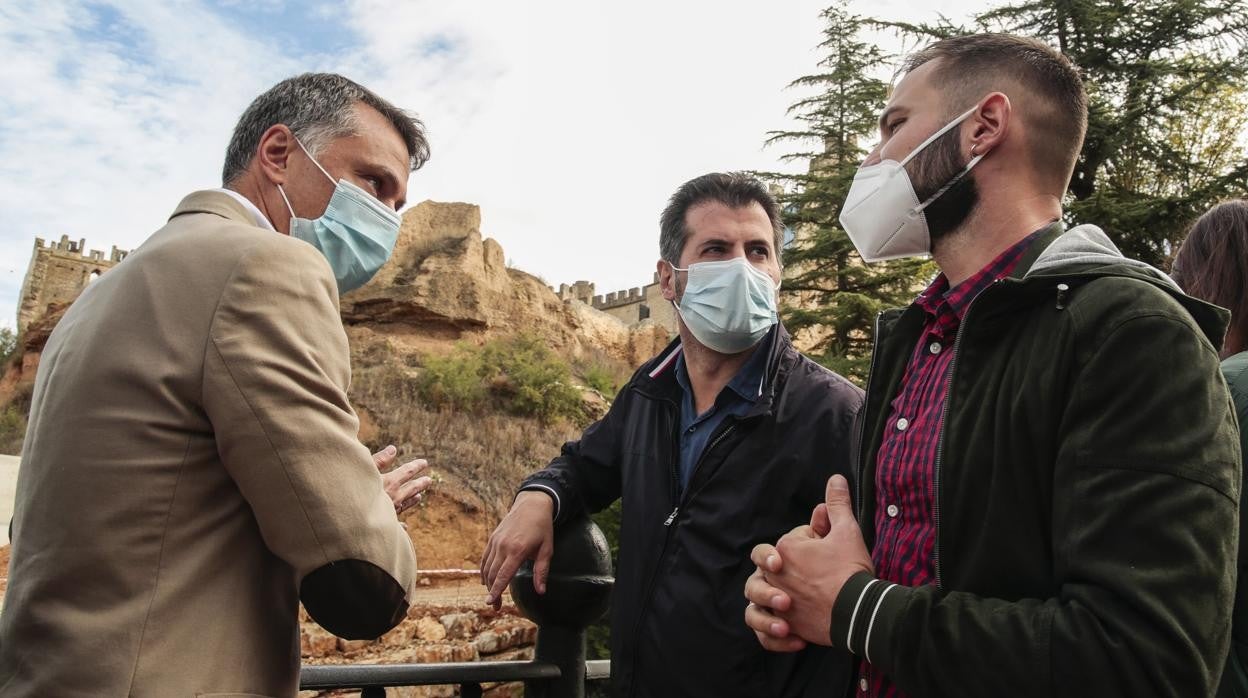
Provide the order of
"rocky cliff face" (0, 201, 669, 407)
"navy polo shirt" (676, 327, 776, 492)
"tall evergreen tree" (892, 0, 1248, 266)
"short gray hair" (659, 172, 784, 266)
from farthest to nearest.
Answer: "rocky cliff face" (0, 201, 669, 407)
"tall evergreen tree" (892, 0, 1248, 266)
"short gray hair" (659, 172, 784, 266)
"navy polo shirt" (676, 327, 776, 492)

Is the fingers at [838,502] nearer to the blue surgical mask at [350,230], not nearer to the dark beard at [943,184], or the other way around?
the dark beard at [943,184]

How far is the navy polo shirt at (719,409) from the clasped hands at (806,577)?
38.2 inches

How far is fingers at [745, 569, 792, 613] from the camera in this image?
60.0 inches

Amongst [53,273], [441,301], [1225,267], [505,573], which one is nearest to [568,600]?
[505,573]

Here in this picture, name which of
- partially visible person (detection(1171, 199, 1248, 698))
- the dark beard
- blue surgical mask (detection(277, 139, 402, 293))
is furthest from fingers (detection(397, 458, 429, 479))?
partially visible person (detection(1171, 199, 1248, 698))

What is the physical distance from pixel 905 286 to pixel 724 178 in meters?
15.3

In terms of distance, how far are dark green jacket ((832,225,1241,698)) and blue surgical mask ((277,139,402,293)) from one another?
5.90 ft

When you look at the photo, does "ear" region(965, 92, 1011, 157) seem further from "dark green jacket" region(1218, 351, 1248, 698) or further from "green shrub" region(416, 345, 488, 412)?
"green shrub" region(416, 345, 488, 412)

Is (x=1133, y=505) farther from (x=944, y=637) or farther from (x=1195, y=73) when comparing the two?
(x=1195, y=73)

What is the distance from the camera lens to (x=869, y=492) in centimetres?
180

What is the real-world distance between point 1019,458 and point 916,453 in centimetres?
27

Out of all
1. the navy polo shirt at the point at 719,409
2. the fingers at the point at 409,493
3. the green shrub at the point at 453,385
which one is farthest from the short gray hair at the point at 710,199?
the green shrub at the point at 453,385

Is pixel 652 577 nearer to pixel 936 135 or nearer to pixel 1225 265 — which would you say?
pixel 936 135

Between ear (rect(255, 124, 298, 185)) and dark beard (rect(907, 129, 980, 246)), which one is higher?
ear (rect(255, 124, 298, 185))
